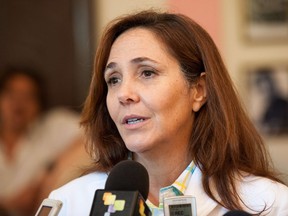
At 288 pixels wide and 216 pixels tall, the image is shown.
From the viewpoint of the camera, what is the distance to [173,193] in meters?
1.94

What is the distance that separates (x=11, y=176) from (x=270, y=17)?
193cm

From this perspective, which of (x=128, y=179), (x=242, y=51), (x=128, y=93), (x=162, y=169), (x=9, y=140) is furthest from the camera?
(x=242, y=51)

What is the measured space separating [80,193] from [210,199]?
0.40 metres

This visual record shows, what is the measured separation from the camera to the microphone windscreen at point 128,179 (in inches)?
59.7

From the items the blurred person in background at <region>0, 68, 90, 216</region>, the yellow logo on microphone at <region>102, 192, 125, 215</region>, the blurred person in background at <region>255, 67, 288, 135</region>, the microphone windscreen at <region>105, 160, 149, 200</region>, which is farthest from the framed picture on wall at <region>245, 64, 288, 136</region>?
the yellow logo on microphone at <region>102, 192, 125, 215</region>

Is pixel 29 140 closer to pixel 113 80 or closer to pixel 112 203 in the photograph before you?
pixel 113 80

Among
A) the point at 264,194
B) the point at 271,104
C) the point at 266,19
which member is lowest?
the point at 271,104

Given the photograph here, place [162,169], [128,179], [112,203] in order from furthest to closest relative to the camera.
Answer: [162,169], [128,179], [112,203]

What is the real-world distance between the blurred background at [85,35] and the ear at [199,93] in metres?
2.19

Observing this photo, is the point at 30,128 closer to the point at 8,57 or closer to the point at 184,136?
the point at 8,57

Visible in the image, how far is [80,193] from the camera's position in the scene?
6.70 feet

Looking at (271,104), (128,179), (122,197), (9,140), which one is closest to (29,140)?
(9,140)

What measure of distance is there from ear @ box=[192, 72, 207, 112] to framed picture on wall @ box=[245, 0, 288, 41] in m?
2.46

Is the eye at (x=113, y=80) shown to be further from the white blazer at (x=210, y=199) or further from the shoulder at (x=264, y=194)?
the shoulder at (x=264, y=194)
